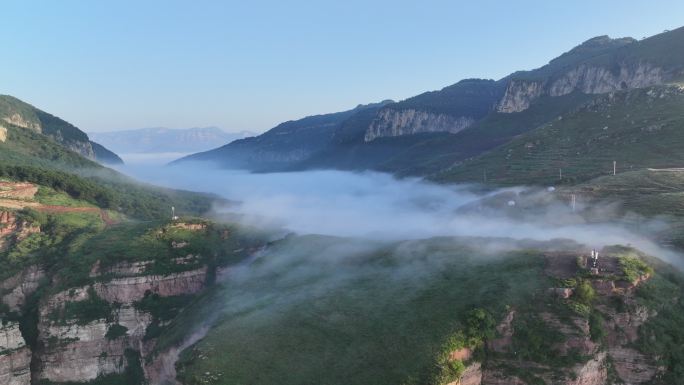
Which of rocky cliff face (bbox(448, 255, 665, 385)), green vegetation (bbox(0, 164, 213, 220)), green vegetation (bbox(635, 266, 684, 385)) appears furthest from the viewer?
green vegetation (bbox(0, 164, 213, 220))

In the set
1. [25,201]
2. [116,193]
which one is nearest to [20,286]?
[25,201]

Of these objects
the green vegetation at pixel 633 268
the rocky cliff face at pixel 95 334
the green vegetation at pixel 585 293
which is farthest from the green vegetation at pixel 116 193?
the green vegetation at pixel 633 268

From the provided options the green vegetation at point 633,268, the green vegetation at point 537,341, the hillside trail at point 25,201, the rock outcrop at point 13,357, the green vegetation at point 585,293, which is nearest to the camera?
the green vegetation at point 537,341

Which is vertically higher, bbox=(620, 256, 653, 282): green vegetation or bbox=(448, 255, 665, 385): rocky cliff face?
bbox=(620, 256, 653, 282): green vegetation

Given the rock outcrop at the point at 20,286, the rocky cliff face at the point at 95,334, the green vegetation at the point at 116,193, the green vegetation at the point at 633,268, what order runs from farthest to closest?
the green vegetation at the point at 116,193 → the rock outcrop at the point at 20,286 → the rocky cliff face at the point at 95,334 → the green vegetation at the point at 633,268

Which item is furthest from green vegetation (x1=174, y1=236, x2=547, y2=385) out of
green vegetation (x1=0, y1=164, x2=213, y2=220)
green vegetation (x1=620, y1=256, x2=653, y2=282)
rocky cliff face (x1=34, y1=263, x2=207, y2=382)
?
green vegetation (x1=0, y1=164, x2=213, y2=220)

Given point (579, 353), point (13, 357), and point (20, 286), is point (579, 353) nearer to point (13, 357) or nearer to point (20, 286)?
point (13, 357)

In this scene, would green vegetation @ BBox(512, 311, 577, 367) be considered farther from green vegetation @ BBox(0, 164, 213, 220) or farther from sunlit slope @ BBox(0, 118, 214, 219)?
sunlit slope @ BBox(0, 118, 214, 219)

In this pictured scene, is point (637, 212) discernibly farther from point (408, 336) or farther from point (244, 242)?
point (244, 242)

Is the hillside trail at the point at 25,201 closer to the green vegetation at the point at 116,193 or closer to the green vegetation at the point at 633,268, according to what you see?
the green vegetation at the point at 116,193
